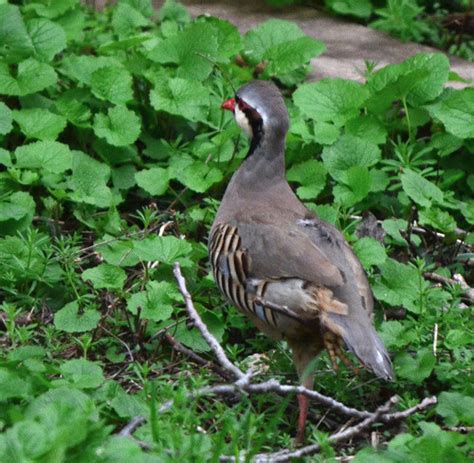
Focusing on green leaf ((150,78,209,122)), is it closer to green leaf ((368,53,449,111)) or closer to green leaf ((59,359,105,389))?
green leaf ((368,53,449,111))

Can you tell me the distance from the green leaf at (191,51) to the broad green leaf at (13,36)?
0.63 metres

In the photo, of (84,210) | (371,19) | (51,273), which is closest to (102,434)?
(51,273)

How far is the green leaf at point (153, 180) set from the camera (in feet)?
19.5

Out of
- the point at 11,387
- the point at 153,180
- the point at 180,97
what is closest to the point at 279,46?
the point at 180,97

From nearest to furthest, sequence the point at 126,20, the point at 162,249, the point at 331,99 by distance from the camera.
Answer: the point at 162,249 → the point at 331,99 → the point at 126,20

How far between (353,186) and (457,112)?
2.38 ft

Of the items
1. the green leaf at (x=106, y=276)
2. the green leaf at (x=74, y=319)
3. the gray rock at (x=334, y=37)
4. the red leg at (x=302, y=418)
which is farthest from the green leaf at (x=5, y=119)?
the red leg at (x=302, y=418)

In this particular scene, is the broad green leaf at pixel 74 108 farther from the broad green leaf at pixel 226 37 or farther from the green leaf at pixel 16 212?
the broad green leaf at pixel 226 37

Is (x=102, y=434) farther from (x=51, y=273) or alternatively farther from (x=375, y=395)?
(x=51, y=273)

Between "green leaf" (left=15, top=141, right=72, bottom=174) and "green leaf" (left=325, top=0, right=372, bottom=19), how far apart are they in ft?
8.49

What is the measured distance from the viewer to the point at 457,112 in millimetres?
6176

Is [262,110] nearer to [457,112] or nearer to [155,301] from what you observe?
[155,301]

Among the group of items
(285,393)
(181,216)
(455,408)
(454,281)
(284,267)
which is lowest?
(181,216)

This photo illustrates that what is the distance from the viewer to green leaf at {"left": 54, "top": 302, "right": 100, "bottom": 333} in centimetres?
492
